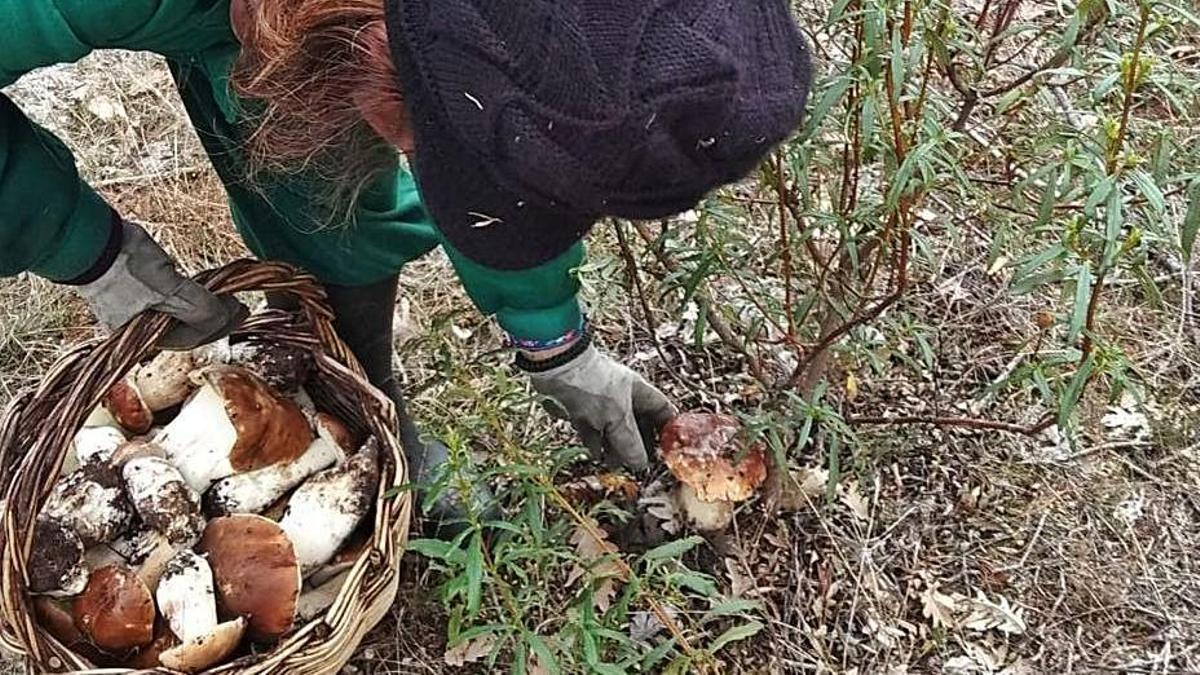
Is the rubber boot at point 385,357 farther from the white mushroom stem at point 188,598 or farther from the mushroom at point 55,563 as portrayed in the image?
the mushroom at point 55,563

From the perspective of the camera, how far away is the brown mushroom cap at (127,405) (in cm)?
204

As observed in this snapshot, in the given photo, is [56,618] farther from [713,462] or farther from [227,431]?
[713,462]

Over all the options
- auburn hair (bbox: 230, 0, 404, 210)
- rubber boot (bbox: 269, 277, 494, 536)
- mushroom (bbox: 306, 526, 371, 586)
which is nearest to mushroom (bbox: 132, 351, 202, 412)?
rubber boot (bbox: 269, 277, 494, 536)

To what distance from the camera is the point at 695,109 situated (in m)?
1.14

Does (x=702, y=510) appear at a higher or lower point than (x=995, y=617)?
higher

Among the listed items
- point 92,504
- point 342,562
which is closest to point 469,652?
point 342,562

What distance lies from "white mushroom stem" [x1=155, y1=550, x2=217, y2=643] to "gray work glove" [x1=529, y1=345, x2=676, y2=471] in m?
0.57

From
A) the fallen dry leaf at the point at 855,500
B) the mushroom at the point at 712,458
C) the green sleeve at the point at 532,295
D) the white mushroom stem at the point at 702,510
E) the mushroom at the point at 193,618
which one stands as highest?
the green sleeve at the point at 532,295

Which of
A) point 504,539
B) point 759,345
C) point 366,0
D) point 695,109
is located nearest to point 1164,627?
point 759,345

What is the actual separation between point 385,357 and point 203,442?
0.49 m

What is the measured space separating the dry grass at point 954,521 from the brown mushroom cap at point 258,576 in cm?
39

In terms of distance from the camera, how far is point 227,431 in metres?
1.98

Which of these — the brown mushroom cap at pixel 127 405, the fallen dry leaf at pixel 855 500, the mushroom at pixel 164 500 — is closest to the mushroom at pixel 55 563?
the mushroom at pixel 164 500

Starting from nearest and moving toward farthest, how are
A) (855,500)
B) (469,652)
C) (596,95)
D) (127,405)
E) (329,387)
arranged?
(596,95)
(127,405)
(329,387)
(469,652)
(855,500)
